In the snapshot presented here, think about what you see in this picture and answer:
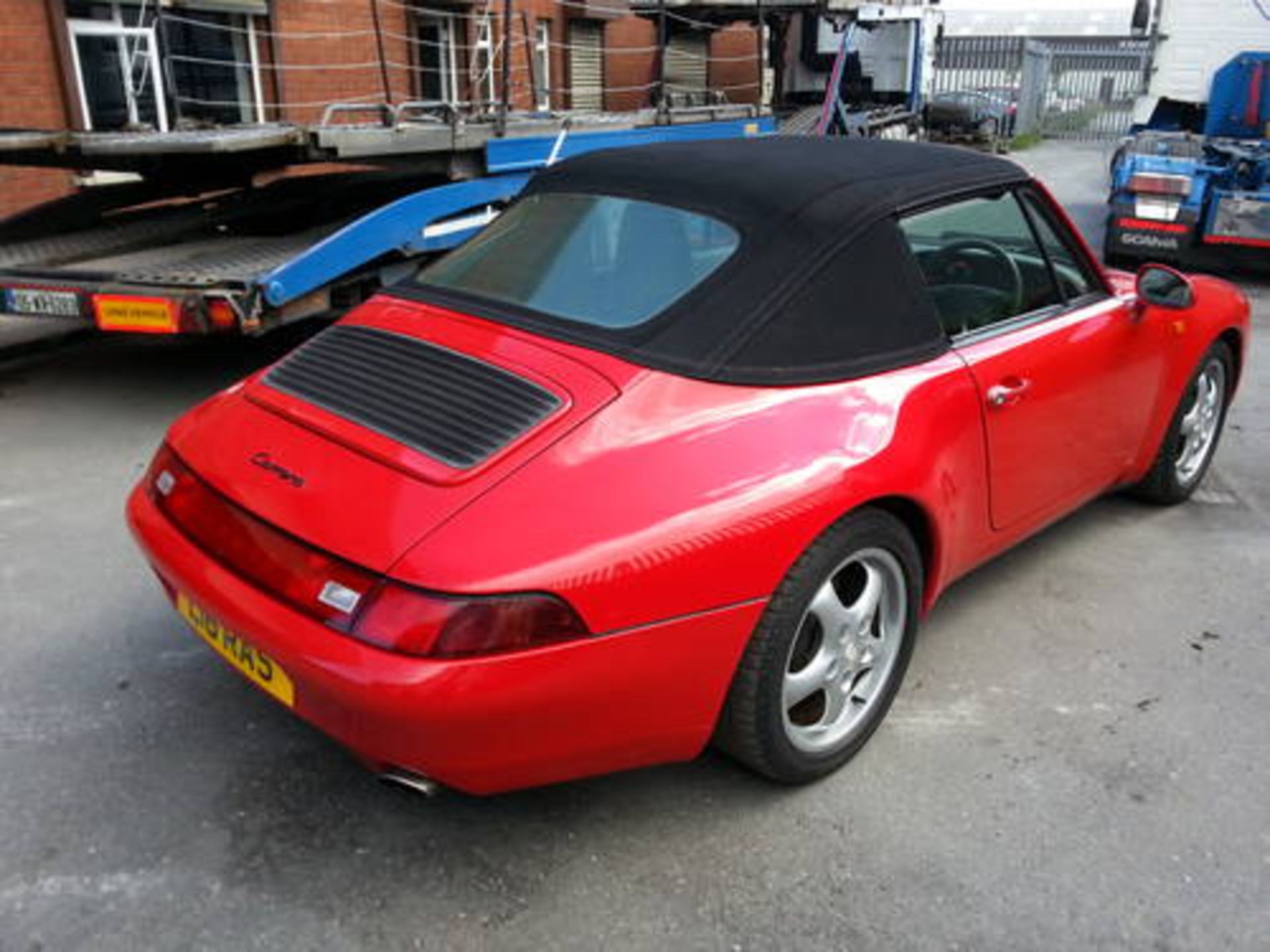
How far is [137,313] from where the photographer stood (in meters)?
5.11

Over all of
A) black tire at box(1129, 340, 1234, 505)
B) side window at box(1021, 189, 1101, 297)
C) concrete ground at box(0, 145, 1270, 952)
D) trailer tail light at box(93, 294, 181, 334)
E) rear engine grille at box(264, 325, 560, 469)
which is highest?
side window at box(1021, 189, 1101, 297)

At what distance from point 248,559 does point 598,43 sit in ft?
52.9

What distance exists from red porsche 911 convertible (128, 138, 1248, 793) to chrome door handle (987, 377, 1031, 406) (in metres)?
0.01

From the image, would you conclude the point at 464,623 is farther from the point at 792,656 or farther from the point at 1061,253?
the point at 1061,253

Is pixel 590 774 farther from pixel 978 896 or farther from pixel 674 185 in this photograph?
pixel 674 185

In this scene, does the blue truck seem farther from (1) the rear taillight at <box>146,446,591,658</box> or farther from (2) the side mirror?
(1) the rear taillight at <box>146,446,591,658</box>

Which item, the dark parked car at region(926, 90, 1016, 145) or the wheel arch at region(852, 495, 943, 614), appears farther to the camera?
the dark parked car at region(926, 90, 1016, 145)

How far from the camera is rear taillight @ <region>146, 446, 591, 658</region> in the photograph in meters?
2.01

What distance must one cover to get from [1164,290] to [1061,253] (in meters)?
0.43

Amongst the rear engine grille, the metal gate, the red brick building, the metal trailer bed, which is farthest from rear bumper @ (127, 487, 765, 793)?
the metal gate

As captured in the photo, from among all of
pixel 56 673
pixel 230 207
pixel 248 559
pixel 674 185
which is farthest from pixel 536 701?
pixel 230 207

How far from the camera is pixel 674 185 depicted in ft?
9.83

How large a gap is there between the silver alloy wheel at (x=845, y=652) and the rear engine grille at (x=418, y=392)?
2.71 ft

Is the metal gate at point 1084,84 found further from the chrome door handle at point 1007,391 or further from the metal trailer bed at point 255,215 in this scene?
the chrome door handle at point 1007,391
